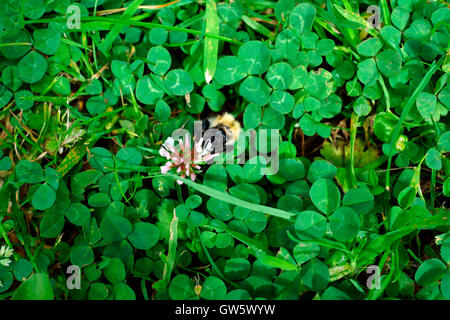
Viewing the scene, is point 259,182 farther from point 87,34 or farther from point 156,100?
point 87,34

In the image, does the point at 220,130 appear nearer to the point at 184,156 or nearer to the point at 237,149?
the point at 237,149

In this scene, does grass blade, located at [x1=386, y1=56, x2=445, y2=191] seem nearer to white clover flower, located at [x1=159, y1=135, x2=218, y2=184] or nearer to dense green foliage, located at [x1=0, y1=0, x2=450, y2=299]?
dense green foliage, located at [x1=0, y1=0, x2=450, y2=299]

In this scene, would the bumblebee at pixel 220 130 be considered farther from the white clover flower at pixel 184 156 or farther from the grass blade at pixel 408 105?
the grass blade at pixel 408 105

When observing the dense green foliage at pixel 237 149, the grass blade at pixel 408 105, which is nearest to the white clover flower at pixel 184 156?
the dense green foliage at pixel 237 149

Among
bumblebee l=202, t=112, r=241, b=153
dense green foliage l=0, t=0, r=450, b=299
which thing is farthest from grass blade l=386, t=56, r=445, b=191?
bumblebee l=202, t=112, r=241, b=153

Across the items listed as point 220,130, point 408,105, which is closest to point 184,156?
point 220,130

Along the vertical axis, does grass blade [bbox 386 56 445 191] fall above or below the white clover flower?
above

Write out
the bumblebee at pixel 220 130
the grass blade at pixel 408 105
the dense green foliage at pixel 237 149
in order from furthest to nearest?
the bumblebee at pixel 220 130
the grass blade at pixel 408 105
the dense green foliage at pixel 237 149
